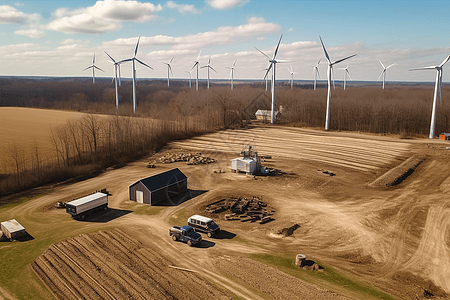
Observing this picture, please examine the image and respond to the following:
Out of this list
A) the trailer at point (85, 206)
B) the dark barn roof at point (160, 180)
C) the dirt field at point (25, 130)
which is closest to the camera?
the trailer at point (85, 206)

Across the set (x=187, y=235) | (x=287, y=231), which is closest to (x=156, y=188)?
(x=187, y=235)

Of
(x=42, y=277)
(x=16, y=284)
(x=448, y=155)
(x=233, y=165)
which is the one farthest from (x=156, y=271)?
(x=448, y=155)

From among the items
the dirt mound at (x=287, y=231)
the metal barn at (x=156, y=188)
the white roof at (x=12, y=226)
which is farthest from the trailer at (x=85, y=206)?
the dirt mound at (x=287, y=231)

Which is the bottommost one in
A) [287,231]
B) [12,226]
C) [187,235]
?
[287,231]

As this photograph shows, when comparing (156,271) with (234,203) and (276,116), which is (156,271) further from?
(276,116)

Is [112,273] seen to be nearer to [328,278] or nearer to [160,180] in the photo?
[328,278]

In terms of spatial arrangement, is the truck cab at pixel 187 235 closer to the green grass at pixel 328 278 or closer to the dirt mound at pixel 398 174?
the green grass at pixel 328 278
